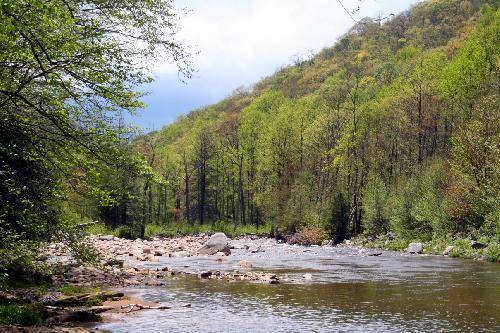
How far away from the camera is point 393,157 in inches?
2344

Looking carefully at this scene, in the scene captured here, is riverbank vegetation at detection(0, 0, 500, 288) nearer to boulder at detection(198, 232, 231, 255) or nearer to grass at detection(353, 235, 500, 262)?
grass at detection(353, 235, 500, 262)

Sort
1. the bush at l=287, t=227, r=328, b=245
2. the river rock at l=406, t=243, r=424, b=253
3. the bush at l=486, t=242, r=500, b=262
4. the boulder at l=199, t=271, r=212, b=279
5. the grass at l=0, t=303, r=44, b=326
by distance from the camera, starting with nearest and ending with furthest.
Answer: the grass at l=0, t=303, r=44, b=326 → the boulder at l=199, t=271, r=212, b=279 → the bush at l=486, t=242, r=500, b=262 → the river rock at l=406, t=243, r=424, b=253 → the bush at l=287, t=227, r=328, b=245

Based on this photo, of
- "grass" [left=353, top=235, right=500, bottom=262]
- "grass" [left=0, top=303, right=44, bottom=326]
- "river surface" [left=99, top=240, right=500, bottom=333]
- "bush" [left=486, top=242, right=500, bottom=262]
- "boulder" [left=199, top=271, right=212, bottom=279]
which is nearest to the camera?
"grass" [left=0, top=303, right=44, bottom=326]

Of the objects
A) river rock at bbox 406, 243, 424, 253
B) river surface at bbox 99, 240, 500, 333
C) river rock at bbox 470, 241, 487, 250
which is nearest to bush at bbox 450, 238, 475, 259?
river rock at bbox 470, 241, 487, 250

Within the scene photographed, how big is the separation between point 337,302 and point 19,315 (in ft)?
30.1

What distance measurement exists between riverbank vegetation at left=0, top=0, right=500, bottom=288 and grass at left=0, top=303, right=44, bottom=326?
3.97 feet

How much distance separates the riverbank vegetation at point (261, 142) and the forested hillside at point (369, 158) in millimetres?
190

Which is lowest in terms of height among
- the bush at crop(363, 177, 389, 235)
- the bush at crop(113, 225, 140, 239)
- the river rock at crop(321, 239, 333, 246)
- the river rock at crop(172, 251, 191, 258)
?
the river rock at crop(172, 251, 191, 258)

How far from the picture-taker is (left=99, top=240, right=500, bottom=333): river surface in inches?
503

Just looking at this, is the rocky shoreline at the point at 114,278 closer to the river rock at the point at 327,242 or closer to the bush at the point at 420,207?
the bush at the point at 420,207

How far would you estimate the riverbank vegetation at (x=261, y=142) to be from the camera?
9.73 meters

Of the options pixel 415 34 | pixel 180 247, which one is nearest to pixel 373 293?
pixel 180 247

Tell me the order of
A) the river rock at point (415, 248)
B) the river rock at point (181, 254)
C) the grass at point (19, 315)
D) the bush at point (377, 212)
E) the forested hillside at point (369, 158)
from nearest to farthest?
the grass at point (19, 315)
the river rock at point (181, 254)
the river rock at point (415, 248)
the forested hillside at point (369, 158)
the bush at point (377, 212)

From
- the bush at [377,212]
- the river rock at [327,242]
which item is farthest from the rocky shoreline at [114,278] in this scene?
the river rock at [327,242]
